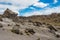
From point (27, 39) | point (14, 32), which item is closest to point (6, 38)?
point (27, 39)

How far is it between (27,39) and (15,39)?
1.74 m

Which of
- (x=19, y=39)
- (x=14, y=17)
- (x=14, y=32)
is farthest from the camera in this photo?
(x=14, y=17)

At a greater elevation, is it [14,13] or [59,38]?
[14,13]

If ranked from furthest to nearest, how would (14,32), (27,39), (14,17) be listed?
(14,17), (14,32), (27,39)

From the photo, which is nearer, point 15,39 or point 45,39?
point 15,39

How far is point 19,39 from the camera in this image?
1527 centimetres

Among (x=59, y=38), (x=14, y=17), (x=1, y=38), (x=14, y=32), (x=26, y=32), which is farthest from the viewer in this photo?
(x=14, y=17)

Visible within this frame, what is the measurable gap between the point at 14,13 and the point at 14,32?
47.9ft

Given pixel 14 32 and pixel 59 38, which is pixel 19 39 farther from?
pixel 59 38

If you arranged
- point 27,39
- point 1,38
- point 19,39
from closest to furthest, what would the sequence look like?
point 1,38 → point 19,39 → point 27,39

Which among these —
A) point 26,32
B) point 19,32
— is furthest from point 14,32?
point 26,32

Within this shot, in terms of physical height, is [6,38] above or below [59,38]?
above

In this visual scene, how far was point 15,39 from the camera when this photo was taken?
1488 centimetres

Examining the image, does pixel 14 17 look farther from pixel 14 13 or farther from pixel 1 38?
pixel 1 38
